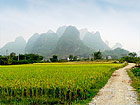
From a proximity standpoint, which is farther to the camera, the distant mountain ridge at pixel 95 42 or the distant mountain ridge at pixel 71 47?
the distant mountain ridge at pixel 95 42

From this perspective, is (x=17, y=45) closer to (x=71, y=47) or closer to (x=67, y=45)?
(x=67, y=45)

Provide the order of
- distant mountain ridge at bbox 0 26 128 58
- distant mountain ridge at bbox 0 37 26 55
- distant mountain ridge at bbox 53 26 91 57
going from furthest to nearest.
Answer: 1. distant mountain ridge at bbox 0 37 26 55
2. distant mountain ridge at bbox 0 26 128 58
3. distant mountain ridge at bbox 53 26 91 57

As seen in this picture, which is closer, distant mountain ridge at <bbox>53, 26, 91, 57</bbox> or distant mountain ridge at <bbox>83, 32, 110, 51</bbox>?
distant mountain ridge at <bbox>53, 26, 91, 57</bbox>

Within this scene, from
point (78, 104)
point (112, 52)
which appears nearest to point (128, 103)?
point (78, 104)

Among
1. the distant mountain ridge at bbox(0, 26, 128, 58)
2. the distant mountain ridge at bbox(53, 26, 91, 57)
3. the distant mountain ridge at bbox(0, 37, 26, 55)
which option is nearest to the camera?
the distant mountain ridge at bbox(53, 26, 91, 57)

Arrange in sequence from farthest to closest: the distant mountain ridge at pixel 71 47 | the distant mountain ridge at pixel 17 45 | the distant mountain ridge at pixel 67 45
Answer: the distant mountain ridge at pixel 17 45 → the distant mountain ridge at pixel 67 45 → the distant mountain ridge at pixel 71 47

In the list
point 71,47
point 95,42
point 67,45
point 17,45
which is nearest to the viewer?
point 71,47

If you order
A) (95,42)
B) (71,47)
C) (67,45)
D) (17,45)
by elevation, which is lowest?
(71,47)

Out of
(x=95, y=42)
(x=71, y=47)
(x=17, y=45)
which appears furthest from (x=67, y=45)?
(x=17, y=45)

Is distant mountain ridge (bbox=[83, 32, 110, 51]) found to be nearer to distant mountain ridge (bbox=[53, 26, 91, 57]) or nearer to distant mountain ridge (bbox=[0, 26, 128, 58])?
distant mountain ridge (bbox=[0, 26, 128, 58])

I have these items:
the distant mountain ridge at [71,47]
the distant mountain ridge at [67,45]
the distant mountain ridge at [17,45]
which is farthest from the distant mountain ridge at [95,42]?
the distant mountain ridge at [17,45]

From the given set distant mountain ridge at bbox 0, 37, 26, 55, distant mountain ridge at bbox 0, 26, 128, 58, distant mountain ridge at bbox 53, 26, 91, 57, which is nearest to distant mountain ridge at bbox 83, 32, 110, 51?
distant mountain ridge at bbox 0, 26, 128, 58

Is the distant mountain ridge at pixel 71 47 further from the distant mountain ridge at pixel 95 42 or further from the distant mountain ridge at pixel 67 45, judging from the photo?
the distant mountain ridge at pixel 95 42

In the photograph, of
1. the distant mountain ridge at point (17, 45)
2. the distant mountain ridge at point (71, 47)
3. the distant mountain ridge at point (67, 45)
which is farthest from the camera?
the distant mountain ridge at point (17, 45)
